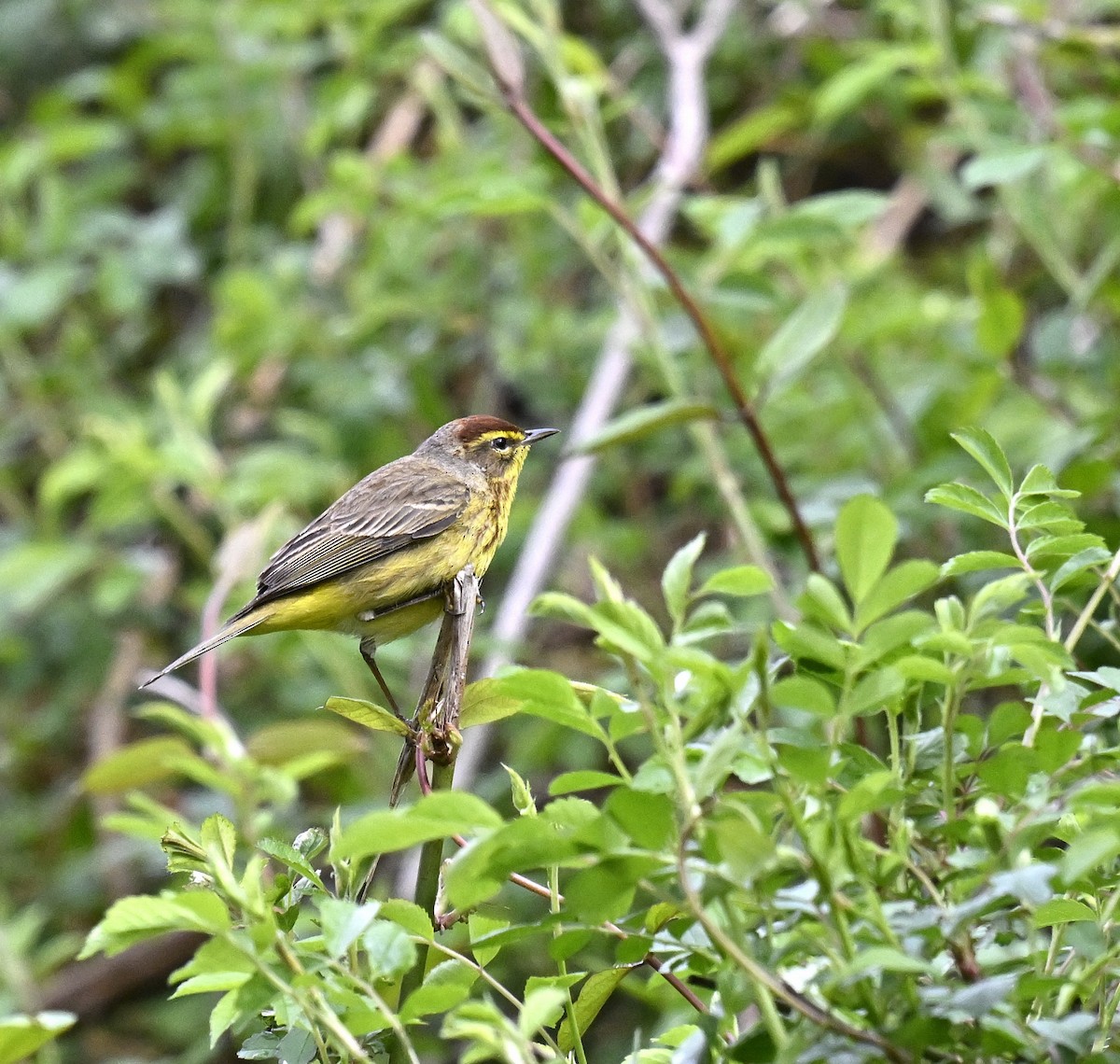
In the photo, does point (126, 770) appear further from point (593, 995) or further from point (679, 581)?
point (679, 581)

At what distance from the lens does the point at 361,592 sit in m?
3.40

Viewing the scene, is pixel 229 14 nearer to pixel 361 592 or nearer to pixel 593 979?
pixel 361 592

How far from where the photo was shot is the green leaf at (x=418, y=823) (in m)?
1.02

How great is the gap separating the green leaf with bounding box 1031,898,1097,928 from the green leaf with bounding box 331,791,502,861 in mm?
455

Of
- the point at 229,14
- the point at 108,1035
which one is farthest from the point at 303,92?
the point at 108,1035

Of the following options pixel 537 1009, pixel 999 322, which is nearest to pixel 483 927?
pixel 537 1009

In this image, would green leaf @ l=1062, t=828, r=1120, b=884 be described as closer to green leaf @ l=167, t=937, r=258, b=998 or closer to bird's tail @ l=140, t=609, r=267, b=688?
green leaf @ l=167, t=937, r=258, b=998

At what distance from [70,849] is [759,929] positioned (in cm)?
437

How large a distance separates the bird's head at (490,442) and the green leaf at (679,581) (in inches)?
104

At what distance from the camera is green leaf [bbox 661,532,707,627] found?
1120mm

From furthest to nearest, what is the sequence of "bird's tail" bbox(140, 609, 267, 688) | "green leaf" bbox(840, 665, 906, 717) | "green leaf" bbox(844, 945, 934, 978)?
"bird's tail" bbox(140, 609, 267, 688)
"green leaf" bbox(840, 665, 906, 717)
"green leaf" bbox(844, 945, 934, 978)

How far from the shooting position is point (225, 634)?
323 centimetres

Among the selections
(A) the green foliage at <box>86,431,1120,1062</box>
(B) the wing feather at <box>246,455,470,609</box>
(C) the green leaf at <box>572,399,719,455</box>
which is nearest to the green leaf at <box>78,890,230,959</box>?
(A) the green foliage at <box>86,431,1120,1062</box>

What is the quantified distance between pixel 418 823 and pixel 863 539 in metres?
0.41
